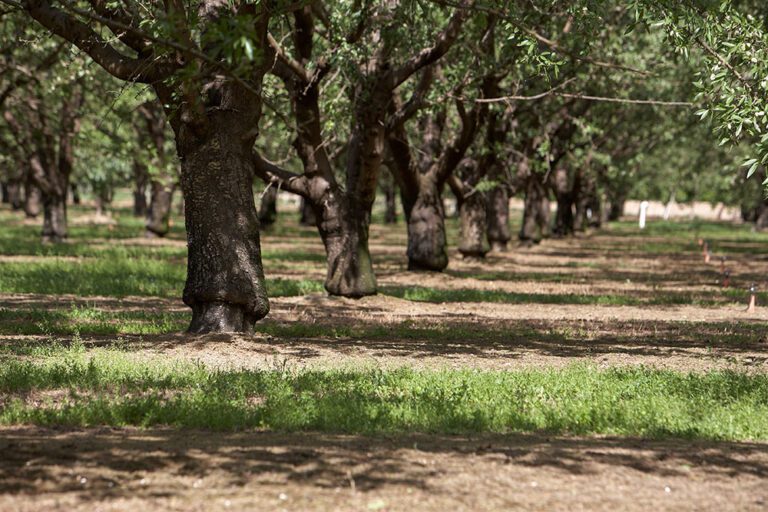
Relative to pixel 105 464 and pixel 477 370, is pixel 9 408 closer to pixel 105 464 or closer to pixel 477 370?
pixel 105 464

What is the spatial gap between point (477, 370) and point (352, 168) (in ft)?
33.2

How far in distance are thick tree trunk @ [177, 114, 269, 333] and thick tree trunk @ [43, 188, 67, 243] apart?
934 inches

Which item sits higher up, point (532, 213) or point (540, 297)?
A: point (532, 213)

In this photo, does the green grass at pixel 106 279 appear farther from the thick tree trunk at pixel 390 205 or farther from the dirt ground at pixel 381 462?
the thick tree trunk at pixel 390 205

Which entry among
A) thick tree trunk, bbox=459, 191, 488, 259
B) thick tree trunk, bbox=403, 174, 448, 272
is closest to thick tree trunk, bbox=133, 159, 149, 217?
thick tree trunk, bbox=459, 191, 488, 259

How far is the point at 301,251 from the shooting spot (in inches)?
1474

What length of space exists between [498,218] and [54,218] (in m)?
15.9

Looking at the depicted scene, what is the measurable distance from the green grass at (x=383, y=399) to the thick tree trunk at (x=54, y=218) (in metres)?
25.5

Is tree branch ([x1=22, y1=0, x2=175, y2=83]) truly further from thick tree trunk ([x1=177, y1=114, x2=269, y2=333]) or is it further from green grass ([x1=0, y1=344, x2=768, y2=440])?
green grass ([x1=0, y1=344, x2=768, y2=440])

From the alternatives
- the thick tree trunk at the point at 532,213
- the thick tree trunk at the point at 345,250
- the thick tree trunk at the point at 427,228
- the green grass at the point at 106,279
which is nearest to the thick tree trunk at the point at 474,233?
the thick tree trunk at the point at 427,228

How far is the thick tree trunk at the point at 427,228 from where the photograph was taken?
88.5ft

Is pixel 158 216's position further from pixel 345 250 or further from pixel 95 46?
pixel 95 46

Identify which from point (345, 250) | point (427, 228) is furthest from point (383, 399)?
point (427, 228)

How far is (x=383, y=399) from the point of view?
9.91m
